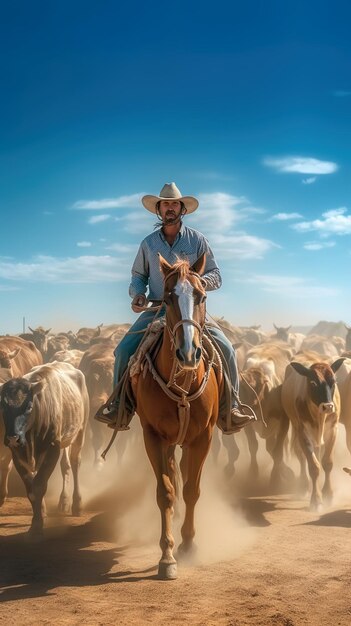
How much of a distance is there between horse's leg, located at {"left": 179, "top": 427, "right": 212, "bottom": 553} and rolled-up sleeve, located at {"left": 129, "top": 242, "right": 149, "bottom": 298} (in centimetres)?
172

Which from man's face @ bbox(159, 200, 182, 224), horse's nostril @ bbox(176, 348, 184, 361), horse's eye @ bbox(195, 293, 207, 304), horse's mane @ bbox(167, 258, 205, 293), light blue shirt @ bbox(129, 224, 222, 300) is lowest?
horse's nostril @ bbox(176, 348, 184, 361)

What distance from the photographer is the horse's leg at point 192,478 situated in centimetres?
694

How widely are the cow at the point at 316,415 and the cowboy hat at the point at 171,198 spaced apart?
3.79 m

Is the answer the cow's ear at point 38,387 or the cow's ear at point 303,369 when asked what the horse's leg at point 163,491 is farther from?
the cow's ear at point 303,369

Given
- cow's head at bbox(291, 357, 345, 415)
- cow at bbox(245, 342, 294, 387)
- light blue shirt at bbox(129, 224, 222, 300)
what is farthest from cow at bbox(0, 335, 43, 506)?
light blue shirt at bbox(129, 224, 222, 300)

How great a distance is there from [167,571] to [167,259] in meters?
3.12

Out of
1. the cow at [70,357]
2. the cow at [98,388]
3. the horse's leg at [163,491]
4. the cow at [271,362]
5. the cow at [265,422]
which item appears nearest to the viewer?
the horse's leg at [163,491]

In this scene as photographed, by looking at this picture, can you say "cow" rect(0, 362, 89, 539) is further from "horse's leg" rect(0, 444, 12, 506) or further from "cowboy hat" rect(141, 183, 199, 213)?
"cowboy hat" rect(141, 183, 199, 213)

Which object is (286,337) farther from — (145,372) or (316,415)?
(145,372)

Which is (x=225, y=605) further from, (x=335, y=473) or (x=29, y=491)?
(x=335, y=473)

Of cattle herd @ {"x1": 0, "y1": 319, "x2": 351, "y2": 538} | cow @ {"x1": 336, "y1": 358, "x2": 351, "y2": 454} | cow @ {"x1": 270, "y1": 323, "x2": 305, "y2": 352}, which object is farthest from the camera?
cow @ {"x1": 270, "y1": 323, "x2": 305, "y2": 352}

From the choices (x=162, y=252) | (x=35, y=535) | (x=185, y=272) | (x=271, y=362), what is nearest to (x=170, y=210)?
(x=162, y=252)

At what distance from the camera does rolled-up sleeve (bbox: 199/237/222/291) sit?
7.26 metres

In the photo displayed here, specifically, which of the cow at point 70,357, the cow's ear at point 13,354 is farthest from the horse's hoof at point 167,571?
the cow at point 70,357
